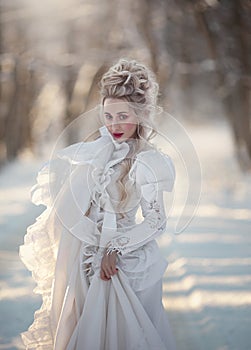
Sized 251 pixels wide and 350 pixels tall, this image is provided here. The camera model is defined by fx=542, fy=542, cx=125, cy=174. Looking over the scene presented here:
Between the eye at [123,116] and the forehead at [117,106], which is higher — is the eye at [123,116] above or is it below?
below

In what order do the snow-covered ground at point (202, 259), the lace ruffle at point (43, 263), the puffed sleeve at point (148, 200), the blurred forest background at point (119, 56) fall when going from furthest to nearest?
the blurred forest background at point (119, 56) < the snow-covered ground at point (202, 259) < the lace ruffle at point (43, 263) < the puffed sleeve at point (148, 200)

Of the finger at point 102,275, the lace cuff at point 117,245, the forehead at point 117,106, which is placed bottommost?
the finger at point 102,275

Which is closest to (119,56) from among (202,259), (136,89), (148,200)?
(202,259)

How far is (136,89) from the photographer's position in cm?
138

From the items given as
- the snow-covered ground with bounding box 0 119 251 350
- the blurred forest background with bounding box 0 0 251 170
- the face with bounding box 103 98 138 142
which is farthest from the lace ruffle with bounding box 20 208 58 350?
the blurred forest background with bounding box 0 0 251 170

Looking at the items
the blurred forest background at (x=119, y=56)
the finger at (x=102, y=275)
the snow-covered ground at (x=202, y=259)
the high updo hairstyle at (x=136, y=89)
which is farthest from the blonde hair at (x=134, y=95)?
the blurred forest background at (x=119, y=56)

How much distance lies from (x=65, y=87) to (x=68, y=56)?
0.56ft

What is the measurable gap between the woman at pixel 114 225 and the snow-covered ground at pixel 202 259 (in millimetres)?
585

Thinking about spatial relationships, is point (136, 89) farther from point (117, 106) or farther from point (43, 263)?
point (43, 263)

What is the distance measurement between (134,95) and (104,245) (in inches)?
15.3

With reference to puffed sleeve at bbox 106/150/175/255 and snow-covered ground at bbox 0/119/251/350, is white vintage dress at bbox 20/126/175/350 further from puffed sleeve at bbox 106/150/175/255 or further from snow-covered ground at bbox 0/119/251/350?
snow-covered ground at bbox 0/119/251/350

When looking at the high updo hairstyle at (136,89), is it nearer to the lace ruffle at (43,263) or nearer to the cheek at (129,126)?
the cheek at (129,126)

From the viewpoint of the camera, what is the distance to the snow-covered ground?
2055 millimetres

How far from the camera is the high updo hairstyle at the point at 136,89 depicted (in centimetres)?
137
